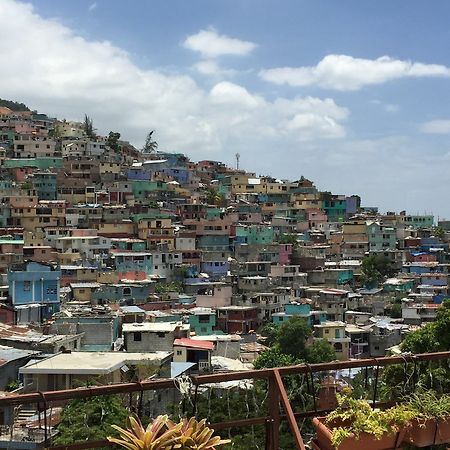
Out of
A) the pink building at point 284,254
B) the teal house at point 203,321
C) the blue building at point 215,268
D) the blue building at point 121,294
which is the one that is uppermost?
the pink building at point 284,254

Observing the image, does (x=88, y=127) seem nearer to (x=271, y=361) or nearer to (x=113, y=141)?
(x=113, y=141)

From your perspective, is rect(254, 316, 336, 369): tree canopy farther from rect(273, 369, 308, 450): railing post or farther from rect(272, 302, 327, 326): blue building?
rect(273, 369, 308, 450): railing post

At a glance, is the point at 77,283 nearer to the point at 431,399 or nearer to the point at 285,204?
the point at 285,204

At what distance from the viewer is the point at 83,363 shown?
16.2 m

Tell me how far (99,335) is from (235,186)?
33080 mm

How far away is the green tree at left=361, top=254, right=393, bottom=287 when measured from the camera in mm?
38625

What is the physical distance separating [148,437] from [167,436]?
0.28 ft

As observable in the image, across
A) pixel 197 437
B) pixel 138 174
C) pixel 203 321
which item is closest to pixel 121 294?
pixel 203 321

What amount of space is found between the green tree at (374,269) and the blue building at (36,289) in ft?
62.5

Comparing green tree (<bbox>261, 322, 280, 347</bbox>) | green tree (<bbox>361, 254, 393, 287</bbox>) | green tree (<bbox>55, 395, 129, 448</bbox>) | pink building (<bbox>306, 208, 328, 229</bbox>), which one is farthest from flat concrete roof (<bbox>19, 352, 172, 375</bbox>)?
pink building (<bbox>306, 208, 328, 229</bbox>)

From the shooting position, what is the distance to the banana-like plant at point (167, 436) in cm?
275

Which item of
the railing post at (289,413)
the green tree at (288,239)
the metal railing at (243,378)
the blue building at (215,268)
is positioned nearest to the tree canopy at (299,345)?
the blue building at (215,268)

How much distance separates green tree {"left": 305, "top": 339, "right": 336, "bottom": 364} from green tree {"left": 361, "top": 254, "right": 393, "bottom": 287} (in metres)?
14.2

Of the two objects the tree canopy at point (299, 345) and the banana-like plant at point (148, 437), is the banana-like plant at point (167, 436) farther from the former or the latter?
the tree canopy at point (299, 345)
